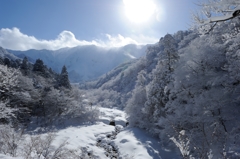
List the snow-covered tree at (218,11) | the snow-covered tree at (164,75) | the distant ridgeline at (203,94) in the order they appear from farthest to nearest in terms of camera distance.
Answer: the snow-covered tree at (164,75), the distant ridgeline at (203,94), the snow-covered tree at (218,11)

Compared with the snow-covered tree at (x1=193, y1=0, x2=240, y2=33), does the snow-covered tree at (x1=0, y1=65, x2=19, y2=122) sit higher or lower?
lower

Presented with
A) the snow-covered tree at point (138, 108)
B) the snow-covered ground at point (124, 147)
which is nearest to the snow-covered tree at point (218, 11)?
the snow-covered ground at point (124, 147)

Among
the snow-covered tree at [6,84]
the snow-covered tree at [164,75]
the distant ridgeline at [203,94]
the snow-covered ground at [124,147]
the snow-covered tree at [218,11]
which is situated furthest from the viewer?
the snow-covered tree at [164,75]

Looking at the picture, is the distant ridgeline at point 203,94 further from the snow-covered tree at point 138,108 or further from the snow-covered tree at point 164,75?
the snow-covered tree at point 138,108

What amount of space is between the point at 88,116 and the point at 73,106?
4835mm

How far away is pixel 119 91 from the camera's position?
399ft

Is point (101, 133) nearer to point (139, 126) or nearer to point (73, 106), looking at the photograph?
point (139, 126)

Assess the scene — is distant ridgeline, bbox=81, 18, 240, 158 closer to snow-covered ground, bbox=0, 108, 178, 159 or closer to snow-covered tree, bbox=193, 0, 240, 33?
snow-covered ground, bbox=0, 108, 178, 159

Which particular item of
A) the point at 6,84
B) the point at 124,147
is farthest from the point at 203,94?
the point at 6,84

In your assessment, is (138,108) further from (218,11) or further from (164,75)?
(218,11)

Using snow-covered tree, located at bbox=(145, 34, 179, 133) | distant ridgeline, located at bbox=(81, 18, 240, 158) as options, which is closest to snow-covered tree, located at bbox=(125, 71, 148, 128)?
distant ridgeline, located at bbox=(81, 18, 240, 158)

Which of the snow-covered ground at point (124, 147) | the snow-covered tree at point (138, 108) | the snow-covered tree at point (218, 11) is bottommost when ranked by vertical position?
the snow-covered ground at point (124, 147)

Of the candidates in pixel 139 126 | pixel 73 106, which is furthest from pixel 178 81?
pixel 73 106

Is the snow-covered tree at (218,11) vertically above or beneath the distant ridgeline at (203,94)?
above
